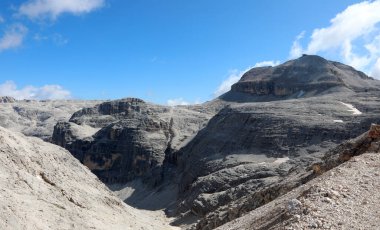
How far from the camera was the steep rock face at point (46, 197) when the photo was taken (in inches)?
854

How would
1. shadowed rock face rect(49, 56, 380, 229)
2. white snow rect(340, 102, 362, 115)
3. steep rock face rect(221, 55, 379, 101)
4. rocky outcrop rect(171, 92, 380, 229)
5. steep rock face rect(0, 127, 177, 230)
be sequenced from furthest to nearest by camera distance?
steep rock face rect(221, 55, 379, 101) < white snow rect(340, 102, 362, 115) < rocky outcrop rect(171, 92, 380, 229) < shadowed rock face rect(49, 56, 380, 229) < steep rock face rect(0, 127, 177, 230)

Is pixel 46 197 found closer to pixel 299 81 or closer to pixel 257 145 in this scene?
pixel 257 145

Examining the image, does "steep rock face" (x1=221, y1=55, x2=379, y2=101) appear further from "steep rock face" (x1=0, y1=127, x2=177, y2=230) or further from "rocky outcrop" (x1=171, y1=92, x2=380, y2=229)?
"steep rock face" (x1=0, y1=127, x2=177, y2=230)

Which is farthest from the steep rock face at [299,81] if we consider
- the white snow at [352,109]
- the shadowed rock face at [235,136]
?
the white snow at [352,109]

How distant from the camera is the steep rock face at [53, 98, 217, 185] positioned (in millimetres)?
92375

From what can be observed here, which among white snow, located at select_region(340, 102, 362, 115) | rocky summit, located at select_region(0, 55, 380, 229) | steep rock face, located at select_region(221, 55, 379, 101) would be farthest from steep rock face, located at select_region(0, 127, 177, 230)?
steep rock face, located at select_region(221, 55, 379, 101)

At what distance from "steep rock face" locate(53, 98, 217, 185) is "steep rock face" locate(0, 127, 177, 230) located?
5000 cm

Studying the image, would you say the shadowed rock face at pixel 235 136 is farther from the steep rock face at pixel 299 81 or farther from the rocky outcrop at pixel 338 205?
the rocky outcrop at pixel 338 205

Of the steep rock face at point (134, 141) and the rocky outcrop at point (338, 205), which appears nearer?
the rocky outcrop at point (338, 205)

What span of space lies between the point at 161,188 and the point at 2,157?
54508mm

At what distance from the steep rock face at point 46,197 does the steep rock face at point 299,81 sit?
70.8 m

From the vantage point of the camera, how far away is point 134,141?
9512cm

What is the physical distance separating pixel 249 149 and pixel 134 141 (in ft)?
115

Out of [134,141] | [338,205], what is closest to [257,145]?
[134,141]
